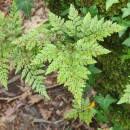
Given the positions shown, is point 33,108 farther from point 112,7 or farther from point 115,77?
point 112,7

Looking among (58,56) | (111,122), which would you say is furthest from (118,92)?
(58,56)

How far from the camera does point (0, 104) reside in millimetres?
3965

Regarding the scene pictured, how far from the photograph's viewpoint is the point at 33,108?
390 centimetres

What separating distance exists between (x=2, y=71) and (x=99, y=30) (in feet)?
2.80

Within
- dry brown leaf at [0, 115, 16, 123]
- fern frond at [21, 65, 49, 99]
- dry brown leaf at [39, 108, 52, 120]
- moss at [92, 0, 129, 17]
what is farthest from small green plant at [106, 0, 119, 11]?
dry brown leaf at [0, 115, 16, 123]

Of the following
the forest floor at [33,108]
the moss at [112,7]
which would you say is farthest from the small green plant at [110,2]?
the forest floor at [33,108]

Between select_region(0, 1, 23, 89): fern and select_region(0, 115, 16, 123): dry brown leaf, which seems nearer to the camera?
select_region(0, 1, 23, 89): fern

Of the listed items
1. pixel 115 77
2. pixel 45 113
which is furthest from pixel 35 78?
pixel 45 113

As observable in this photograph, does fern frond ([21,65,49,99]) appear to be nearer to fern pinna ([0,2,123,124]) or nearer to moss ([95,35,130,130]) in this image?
fern pinna ([0,2,123,124])

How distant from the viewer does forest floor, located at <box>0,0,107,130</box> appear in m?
3.76

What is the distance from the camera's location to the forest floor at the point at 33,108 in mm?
3758

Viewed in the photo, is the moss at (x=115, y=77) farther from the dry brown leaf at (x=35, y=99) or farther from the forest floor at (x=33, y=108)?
the dry brown leaf at (x=35, y=99)

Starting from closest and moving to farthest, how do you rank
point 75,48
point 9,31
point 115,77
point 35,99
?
point 75,48
point 9,31
point 115,77
point 35,99

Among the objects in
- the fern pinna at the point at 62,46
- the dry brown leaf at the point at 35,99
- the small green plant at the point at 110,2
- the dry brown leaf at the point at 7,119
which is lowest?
the dry brown leaf at the point at 7,119
